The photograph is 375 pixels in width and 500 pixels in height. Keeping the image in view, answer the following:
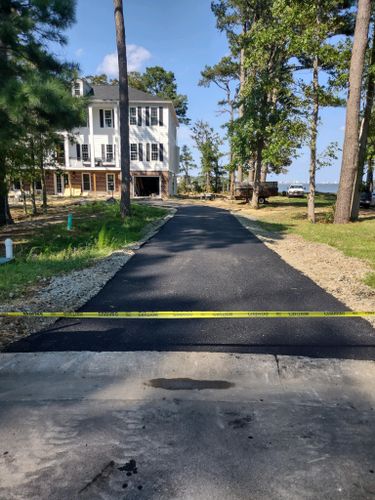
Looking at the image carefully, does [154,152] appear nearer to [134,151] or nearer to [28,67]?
[134,151]

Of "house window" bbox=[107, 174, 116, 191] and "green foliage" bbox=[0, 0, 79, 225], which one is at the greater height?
"green foliage" bbox=[0, 0, 79, 225]

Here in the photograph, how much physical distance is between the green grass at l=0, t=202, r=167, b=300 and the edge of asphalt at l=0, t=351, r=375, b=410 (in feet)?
9.34

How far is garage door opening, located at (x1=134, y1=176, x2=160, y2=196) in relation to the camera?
40.6m

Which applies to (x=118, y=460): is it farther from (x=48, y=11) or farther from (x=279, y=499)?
(x=48, y=11)

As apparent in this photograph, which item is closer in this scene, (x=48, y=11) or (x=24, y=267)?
(x=24, y=267)

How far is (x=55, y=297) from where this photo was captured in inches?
248

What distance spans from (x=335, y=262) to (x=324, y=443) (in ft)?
23.4

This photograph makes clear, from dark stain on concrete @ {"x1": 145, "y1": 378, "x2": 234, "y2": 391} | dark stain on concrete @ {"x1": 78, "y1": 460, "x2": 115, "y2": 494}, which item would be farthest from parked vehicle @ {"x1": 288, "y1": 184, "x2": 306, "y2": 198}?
dark stain on concrete @ {"x1": 78, "y1": 460, "x2": 115, "y2": 494}

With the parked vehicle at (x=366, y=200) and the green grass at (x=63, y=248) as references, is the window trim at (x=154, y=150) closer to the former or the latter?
the green grass at (x=63, y=248)

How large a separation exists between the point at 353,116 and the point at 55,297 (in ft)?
50.7

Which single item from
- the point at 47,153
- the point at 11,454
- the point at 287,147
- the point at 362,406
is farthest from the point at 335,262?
the point at 47,153

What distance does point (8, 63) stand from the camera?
1016 cm

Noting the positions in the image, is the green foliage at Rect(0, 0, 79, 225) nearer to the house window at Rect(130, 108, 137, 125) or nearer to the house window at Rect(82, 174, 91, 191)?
the house window at Rect(130, 108, 137, 125)

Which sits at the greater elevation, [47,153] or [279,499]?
[47,153]
